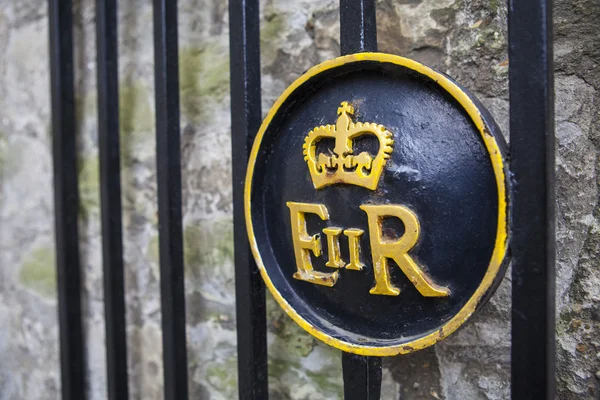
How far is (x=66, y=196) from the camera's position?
107 cm

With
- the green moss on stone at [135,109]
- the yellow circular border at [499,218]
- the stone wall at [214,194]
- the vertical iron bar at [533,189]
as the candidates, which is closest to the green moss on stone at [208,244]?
the stone wall at [214,194]

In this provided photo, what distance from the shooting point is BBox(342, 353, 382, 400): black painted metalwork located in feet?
2.04

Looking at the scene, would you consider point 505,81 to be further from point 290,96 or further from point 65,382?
point 65,382

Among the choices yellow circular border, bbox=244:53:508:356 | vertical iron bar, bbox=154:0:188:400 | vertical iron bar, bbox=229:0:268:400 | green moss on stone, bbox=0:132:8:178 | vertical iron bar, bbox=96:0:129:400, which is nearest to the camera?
yellow circular border, bbox=244:53:508:356

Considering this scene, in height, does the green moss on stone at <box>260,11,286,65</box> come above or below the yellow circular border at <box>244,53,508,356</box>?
above

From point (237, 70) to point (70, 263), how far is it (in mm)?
671

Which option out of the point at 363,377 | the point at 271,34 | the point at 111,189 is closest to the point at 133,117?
the point at 111,189

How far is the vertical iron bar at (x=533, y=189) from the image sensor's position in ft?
1.63

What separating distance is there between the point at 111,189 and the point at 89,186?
21 centimetres

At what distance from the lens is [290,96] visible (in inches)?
24.9

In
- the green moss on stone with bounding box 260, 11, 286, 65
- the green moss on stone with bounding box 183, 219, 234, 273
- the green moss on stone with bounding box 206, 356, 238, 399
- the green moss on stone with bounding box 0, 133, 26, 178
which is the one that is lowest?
the green moss on stone with bounding box 206, 356, 238, 399

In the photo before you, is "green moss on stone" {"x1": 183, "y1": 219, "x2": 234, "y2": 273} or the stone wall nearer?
the stone wall

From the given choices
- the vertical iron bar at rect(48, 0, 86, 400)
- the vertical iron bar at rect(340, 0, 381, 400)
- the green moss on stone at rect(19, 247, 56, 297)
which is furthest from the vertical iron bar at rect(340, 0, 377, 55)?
the green moss on stone at rect(19, 247, 56, 297)

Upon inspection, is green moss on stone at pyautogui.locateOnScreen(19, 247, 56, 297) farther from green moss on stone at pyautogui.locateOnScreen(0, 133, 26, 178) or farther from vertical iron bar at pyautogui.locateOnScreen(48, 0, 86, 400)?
green moss on stone at pyautogui.locateOnScreen(0, 133, 26, 178)
